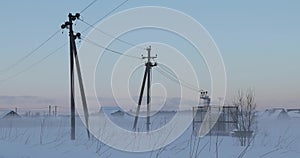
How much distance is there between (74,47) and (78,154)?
11.2 meters

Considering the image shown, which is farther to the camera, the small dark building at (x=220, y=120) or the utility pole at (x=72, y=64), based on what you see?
the small dark building at (x=220, y=120)

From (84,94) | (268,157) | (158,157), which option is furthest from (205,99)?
Result: (158,157)

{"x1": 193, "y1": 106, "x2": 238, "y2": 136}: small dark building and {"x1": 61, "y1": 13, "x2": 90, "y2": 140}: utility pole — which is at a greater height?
{"x1": 61, "y1": 13, "x2": 90, "y2": 140}: utility pole

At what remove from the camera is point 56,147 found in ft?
37.1

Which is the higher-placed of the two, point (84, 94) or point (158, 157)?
point (84, 94)

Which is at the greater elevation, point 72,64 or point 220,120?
point 72,64

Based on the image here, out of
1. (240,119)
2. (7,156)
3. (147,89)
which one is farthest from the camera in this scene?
(147,89)

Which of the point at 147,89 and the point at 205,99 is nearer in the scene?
the point at 147,89

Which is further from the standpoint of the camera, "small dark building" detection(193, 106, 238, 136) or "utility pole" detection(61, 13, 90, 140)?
"small dark building" detection(193, 106, 238, 136)

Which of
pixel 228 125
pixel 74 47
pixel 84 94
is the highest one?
pixel 74 47

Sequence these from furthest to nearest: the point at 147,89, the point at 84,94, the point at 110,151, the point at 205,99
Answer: the point at 205,99 < the point at 147,89 < the point at 84,94 < the point at 110,151

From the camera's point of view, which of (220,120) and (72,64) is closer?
(72,64)

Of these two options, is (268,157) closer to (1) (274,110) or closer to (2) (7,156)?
(2) (7,156)

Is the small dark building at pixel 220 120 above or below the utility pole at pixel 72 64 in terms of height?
below
